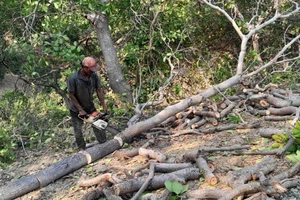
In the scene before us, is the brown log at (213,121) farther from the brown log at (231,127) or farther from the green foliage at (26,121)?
the green foliage at (26,121)

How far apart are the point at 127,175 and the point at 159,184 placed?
17.3 inches

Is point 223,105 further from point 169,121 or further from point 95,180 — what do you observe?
point 95,180

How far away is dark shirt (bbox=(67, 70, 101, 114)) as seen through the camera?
5266 millimetres

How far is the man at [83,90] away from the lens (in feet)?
16.8

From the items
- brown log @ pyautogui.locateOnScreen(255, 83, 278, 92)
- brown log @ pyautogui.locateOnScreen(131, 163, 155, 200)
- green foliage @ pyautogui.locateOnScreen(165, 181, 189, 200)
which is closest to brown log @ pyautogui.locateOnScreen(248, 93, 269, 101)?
brown log @ pyautogui.locateOnScreen(255, 83, 278, 92)

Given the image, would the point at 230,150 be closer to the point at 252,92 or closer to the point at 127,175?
the point at 127,175

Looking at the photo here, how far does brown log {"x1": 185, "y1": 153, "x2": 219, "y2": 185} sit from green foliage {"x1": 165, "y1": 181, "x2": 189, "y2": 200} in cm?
25

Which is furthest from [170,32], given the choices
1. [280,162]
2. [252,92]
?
[280,162]

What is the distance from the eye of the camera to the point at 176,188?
3590mm

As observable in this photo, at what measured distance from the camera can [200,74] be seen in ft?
31.2

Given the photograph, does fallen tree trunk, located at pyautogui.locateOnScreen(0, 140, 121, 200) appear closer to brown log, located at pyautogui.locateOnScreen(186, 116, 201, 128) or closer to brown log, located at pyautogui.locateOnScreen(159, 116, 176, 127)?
brown log, located at pyautogui.locateOnScreen(159, 116, 176, 127)

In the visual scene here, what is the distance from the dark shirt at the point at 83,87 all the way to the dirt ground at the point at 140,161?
2.80 ft

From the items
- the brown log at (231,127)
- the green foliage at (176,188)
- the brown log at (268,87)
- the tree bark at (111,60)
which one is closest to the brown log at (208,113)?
the brown log at (231,127)

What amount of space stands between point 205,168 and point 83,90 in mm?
2359
